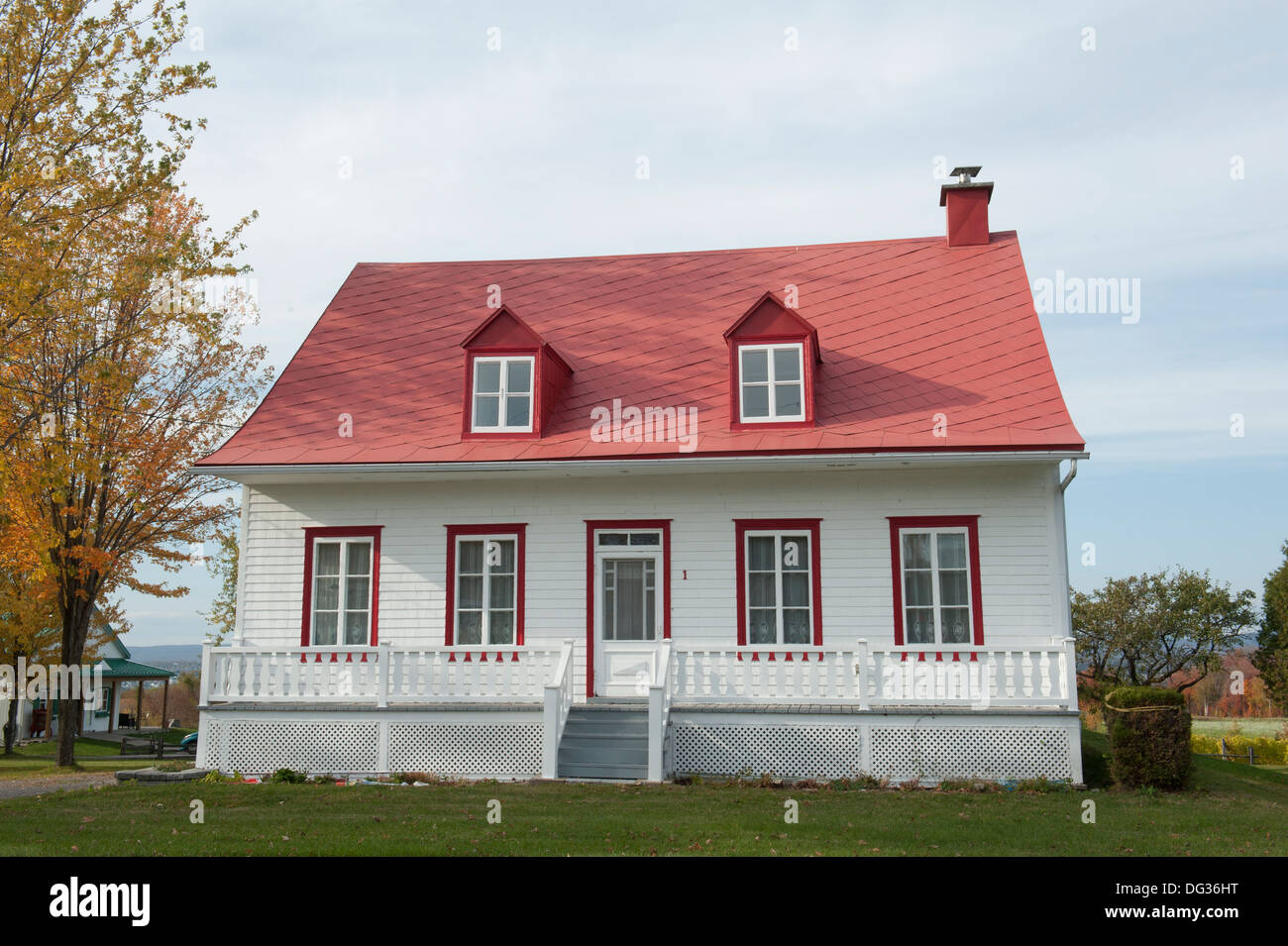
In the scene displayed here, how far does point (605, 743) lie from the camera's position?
14688 millimetres

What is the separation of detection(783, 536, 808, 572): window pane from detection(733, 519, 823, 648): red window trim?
0.50 ft

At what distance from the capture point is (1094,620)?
4203cm

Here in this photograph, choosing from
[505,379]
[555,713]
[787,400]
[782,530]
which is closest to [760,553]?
[782,530]

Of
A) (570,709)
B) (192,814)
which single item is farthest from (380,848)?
(570,709)

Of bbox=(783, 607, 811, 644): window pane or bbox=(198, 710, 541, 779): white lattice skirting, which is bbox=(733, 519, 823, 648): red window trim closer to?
bbox=(783, 607, 811, 644): window pane

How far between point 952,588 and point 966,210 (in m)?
8.39

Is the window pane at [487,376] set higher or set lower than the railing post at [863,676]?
higher

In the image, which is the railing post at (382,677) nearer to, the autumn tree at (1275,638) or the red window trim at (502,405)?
the red window trim at (502,405)

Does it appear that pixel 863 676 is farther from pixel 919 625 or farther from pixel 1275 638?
pixel 1275 638

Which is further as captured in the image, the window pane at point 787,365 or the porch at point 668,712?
the window pane at point 787,365

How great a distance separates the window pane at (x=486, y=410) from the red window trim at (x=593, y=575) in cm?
234

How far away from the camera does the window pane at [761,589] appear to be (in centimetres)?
1620

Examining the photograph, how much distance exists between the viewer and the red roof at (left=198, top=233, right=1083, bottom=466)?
16.3 m

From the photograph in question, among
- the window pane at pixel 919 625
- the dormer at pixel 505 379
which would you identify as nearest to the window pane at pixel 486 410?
the dormer at pixel 505 379
